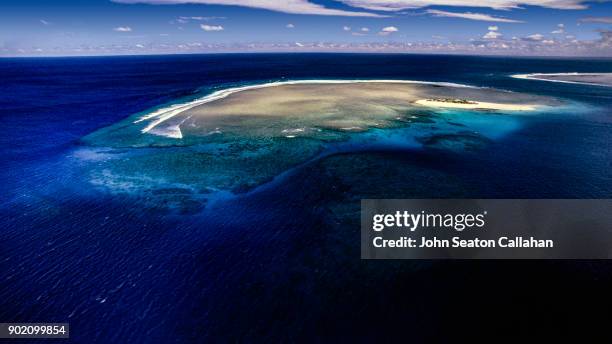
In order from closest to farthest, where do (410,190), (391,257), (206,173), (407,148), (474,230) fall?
(391,257)
(474,230)
(410,190)
(206,173)
(407,148)

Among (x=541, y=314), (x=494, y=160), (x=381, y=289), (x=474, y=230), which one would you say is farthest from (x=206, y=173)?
(x=494, y=160)

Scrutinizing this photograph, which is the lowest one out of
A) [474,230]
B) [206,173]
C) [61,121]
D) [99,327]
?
[99,327]

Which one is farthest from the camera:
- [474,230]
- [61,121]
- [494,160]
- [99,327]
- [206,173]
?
[61,121]

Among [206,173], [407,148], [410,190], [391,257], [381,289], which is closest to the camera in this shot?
[381,289]

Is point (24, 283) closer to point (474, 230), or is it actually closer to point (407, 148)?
point (474, 230)

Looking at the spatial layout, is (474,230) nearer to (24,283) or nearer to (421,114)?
(24,283)

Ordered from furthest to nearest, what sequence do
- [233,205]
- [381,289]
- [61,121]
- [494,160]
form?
[61,121] < [494,160] < [233,205] < [381,289]

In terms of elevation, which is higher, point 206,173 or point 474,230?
point 206,173

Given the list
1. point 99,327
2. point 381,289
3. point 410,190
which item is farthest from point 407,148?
point 99,327

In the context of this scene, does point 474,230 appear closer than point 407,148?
Yes
